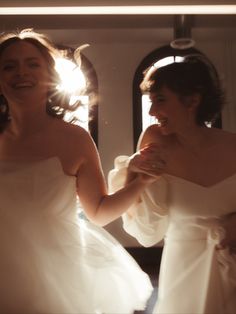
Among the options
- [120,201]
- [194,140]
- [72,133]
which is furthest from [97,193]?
[194,140]

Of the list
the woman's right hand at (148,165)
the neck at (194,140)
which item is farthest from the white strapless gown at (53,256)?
the neck at (194,140)

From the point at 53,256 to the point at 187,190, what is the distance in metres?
0.34

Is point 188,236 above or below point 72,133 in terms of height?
below

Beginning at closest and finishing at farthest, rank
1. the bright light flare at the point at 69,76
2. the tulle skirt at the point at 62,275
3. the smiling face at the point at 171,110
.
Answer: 1. the tulle skirt at the point at 62,275
2. the smiling face at the point at 171,110
3. the bright light flare at the point at 69,76

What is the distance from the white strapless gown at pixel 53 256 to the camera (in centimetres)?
82

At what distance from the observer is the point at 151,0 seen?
71 centimetres

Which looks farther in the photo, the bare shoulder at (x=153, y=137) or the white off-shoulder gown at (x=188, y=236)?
the bare shoulder at (x=153, y=137)

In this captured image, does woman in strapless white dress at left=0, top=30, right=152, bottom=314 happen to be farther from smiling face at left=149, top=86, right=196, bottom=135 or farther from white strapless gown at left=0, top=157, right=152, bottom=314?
smiling face at left=149, top=86, right=196, bottom=135

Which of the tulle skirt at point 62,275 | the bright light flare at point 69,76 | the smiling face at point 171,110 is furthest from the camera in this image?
the bright light flare at point 69,76

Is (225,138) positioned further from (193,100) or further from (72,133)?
(72,133)

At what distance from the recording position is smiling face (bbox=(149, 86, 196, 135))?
917 mm

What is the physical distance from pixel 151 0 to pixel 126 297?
2.09 ft

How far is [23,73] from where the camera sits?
3.06 ft

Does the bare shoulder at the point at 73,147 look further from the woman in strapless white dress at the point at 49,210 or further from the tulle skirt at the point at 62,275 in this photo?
the tulle skirt at the point at 62,275
